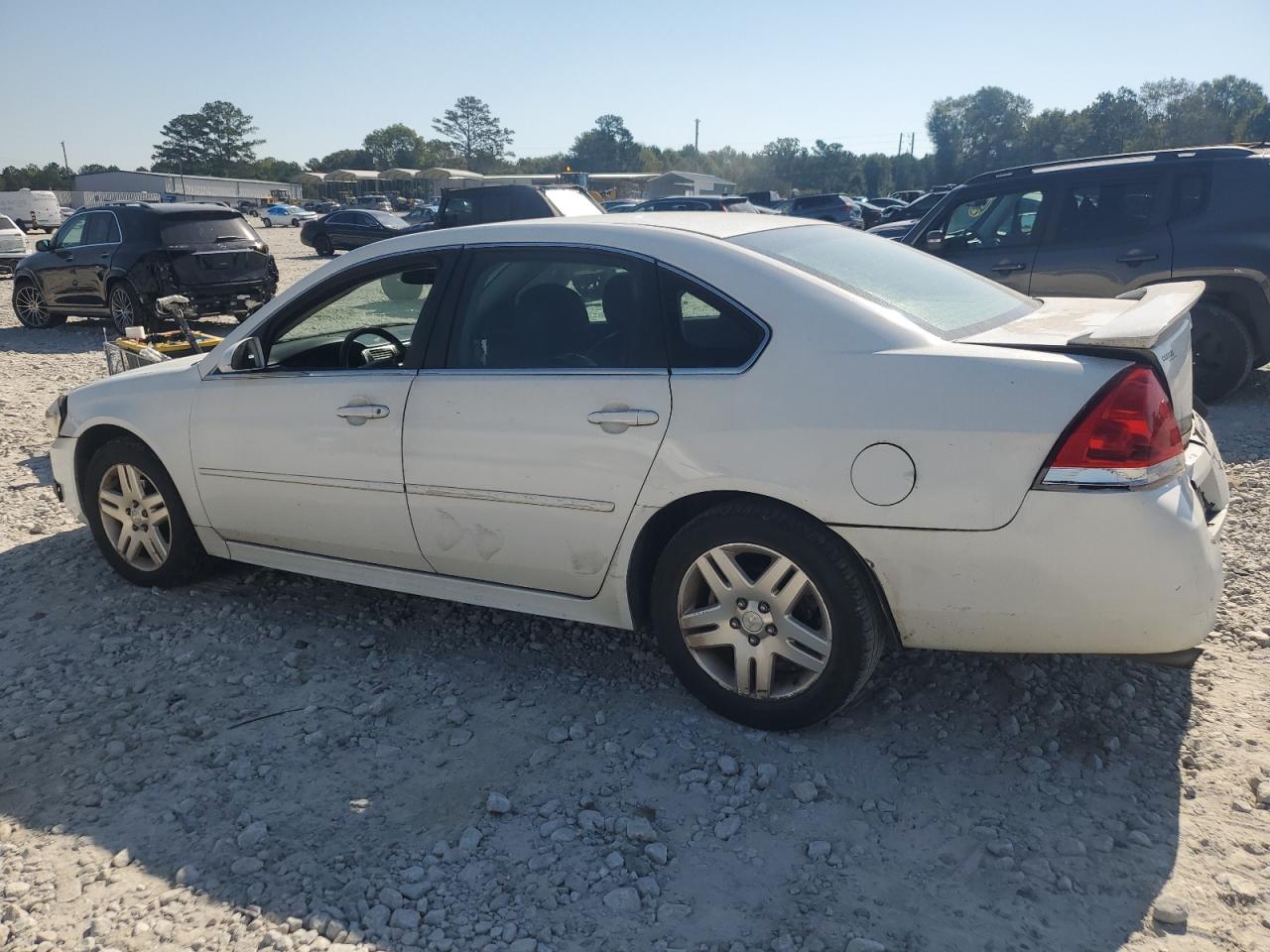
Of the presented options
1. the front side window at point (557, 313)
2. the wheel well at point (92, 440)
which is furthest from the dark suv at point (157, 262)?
the front side window at point (557, 313)

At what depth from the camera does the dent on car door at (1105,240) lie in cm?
722

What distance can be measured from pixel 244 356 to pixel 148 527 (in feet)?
3.43

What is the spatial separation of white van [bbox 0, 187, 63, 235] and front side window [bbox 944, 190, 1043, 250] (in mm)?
44300

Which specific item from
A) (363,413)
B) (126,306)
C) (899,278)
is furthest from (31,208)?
(899,278)

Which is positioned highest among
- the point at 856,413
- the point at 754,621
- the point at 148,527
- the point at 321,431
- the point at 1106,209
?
the point at 1106,209

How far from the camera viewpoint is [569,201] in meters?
14.0

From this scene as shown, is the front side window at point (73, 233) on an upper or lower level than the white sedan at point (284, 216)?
lower

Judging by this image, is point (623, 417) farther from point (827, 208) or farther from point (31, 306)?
point (827, 208)

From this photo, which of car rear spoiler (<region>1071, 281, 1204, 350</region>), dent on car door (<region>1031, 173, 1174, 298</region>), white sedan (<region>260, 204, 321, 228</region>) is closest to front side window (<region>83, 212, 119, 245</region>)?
dent on car door (<region>1031, 173, 1174, 298</region>)

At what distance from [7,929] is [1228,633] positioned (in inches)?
162

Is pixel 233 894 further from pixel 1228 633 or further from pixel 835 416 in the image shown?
pixel 1228 633

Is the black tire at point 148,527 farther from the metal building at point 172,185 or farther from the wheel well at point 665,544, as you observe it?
the metal building at point 172,185

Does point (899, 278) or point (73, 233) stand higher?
point (73, 233)

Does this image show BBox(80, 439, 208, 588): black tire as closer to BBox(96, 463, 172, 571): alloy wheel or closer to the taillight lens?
BBox(96, 463, 172, 571): alloy wheel
